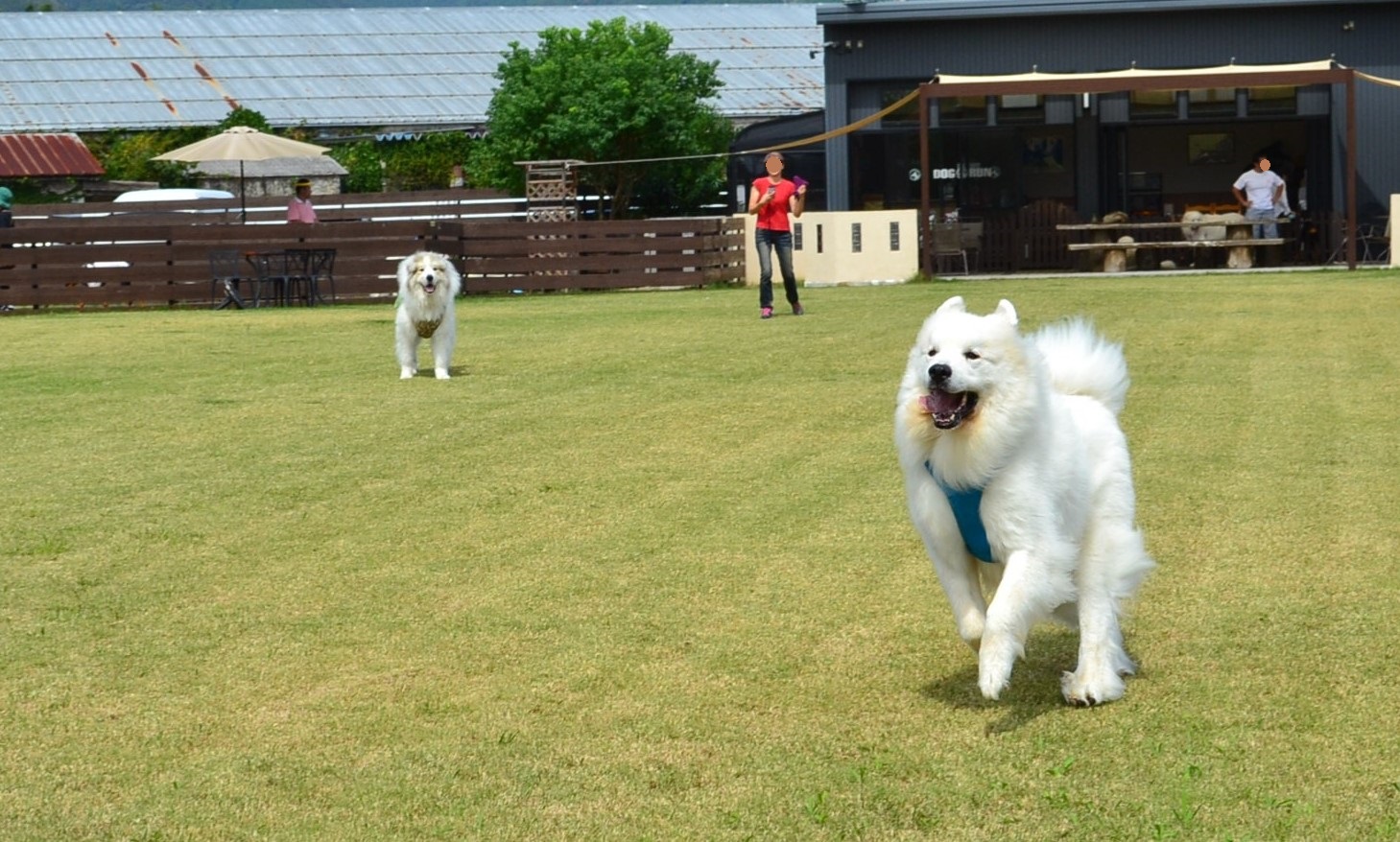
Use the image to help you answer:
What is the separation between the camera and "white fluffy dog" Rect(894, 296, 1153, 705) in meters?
5.29

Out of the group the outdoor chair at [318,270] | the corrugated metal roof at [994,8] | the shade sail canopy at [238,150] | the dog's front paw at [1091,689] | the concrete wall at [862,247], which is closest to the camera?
the dog's front paw at [1091,689]

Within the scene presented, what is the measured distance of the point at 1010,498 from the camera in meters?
5.31

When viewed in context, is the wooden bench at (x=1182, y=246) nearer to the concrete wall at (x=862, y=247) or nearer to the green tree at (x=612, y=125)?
the concrete wall at (x=862, y=247)

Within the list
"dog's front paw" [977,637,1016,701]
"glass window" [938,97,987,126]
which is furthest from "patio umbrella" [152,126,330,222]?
"dog's front paw" [977,637,1016,701]

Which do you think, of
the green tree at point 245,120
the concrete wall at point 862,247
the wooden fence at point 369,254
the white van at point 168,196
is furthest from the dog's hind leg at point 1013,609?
the green tree at point 245,120

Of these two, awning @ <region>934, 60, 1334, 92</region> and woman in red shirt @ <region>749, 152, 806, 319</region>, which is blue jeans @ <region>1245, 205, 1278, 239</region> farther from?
woman in red shirt @ <region>749, 152, 806, 319</region>

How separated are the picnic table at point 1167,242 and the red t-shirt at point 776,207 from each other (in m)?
10.7

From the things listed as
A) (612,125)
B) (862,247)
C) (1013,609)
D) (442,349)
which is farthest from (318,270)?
(1013,609)

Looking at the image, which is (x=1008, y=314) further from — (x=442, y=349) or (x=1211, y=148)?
(x=1211, y=148)

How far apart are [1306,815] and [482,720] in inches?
90.1

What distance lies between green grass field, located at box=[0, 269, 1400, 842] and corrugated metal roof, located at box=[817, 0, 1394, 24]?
71.0 feet

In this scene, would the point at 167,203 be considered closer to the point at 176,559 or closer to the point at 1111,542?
the point at 176,559

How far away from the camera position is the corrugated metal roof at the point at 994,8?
34.2m

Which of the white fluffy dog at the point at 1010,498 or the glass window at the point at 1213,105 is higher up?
the glass window at the point at 1213,105
